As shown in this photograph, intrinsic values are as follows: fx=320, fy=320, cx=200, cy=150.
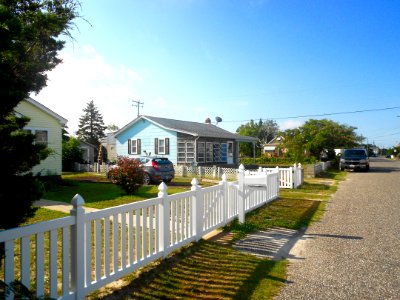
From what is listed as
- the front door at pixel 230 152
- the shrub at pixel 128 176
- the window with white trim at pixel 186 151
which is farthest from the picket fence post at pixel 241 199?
the front door at pixel 230 152

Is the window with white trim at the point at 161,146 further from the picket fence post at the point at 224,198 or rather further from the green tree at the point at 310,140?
the picket fence post at the point at 224,198

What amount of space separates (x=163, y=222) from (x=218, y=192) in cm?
220

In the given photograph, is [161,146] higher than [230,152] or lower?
higher

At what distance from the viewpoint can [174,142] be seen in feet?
84.1

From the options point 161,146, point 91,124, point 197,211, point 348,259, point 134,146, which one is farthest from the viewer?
point 91,124

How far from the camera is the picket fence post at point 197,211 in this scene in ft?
19.8

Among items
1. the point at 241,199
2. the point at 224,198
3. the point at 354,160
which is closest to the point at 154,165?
the point at 241,199

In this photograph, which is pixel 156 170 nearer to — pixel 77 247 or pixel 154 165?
pixel 154 165

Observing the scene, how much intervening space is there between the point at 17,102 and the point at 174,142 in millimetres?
22626

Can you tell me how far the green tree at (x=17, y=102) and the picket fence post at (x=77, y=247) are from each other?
453mm

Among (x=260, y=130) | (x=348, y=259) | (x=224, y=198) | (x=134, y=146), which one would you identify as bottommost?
(x=348, y=259)

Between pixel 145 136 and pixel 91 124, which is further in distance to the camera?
pixel 91 124

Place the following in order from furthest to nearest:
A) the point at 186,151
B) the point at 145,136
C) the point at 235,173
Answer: the point at 145,136 < the point at 186,151 < the point at 235,173

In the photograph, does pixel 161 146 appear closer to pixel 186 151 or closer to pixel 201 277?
pixel 186 151
